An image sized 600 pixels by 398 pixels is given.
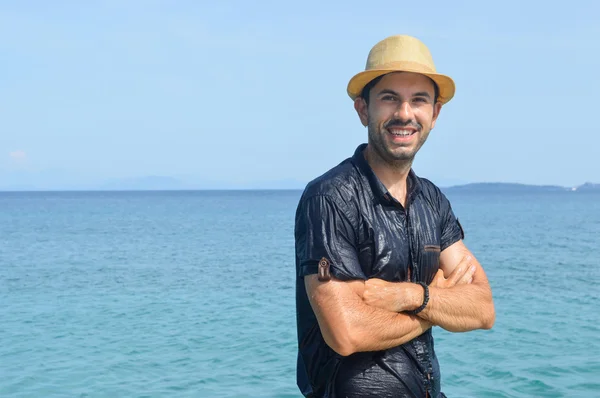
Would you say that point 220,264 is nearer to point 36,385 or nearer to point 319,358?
point 36,385

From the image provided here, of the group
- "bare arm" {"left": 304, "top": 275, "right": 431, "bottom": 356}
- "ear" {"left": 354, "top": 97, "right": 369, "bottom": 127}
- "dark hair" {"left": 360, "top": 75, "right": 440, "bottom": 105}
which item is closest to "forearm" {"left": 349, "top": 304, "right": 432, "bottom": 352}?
"bare arm" {"left": 304, "top": 275, "right": 431, "bottom": 356}

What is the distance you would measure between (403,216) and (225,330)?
13.5 metres

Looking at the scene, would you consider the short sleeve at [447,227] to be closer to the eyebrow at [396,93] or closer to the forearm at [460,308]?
the forearm at [460,308]

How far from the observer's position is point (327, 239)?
3.44m

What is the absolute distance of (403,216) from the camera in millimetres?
3730

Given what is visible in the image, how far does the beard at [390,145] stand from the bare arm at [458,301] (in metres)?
0.71

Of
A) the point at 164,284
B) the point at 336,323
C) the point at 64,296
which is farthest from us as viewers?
the point at 164,284

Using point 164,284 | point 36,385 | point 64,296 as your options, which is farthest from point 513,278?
point 36,385

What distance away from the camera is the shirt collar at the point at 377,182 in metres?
3.67

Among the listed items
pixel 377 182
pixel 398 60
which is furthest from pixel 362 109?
pixel 377 182

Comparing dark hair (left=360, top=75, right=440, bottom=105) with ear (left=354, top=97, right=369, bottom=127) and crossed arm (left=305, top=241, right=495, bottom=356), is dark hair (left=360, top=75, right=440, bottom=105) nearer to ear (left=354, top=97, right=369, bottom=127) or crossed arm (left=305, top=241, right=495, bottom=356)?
ear (left=354, top=97, right=369, bottom=127)

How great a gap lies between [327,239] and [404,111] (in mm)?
833

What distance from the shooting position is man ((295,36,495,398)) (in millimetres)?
3449

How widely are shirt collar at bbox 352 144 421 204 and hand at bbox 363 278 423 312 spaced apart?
441 millimetres
